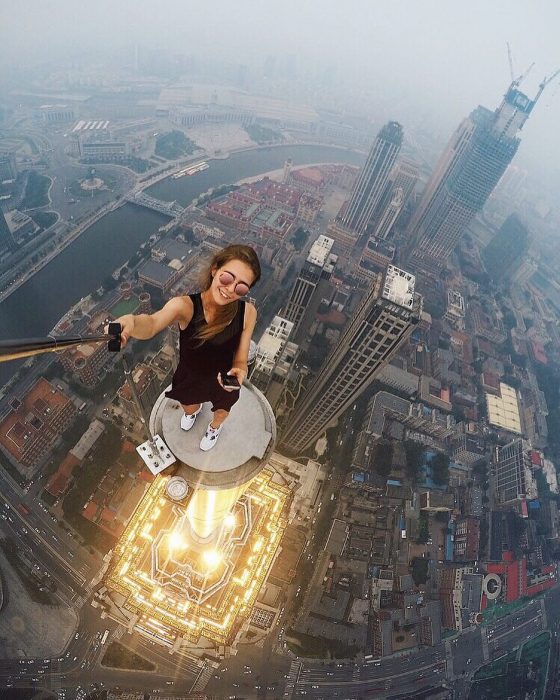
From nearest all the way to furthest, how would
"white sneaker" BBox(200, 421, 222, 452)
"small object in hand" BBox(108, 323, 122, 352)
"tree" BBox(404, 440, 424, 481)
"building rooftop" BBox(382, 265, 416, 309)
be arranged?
1. "small object in hand" BBox(108, 323, 122, 352)
2. "white sneaker" BBox(200, 421, 222, 452)
3. "building rooftop" BBox(382, 265, 416, 309)
4. "tree" BBox(404, 440, 424, 481)

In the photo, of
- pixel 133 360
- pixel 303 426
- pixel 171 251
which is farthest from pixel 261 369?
pixel 171 251

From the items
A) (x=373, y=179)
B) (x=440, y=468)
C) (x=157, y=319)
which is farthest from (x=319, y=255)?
(x=373, y=179)

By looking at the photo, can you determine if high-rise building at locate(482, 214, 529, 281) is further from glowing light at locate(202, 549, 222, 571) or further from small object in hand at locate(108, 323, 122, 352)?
small object in hand at locate(108, 323, 122, 352)

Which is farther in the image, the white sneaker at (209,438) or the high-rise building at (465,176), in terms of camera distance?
the high-rise building at (465,176)

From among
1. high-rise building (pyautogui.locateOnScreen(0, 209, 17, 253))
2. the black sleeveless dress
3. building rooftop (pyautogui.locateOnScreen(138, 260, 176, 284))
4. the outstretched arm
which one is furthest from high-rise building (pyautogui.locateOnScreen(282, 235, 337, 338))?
high-rise building (pyautogui.locateOnScreen(0, 209, 17, 253))

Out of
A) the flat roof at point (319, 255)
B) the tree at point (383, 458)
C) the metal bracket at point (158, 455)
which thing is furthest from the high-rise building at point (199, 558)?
the tree at point (383, 458)

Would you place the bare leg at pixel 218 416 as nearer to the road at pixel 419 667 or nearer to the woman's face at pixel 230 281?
the woman's face at pixel 230 281

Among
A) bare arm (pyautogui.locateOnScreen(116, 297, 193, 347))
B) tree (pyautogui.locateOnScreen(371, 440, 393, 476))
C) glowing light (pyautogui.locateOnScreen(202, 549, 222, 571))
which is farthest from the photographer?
tree (pyautogui.locateOnScreen(371, 440, 393, 476))
